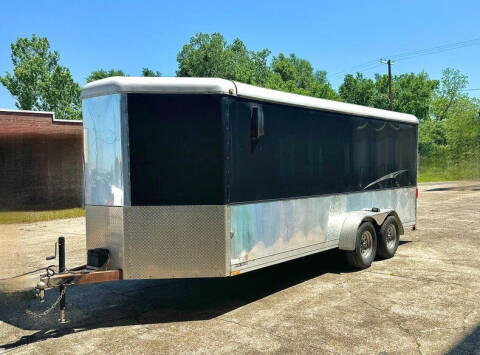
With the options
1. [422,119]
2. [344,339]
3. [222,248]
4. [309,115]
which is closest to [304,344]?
[344,339]

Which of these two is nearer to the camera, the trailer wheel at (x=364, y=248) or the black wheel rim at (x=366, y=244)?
the trailer wheel at (x=364, y=248)

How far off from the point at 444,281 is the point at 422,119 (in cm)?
6653

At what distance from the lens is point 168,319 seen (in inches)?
235

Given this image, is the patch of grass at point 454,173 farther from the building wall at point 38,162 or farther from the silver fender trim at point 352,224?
the silver fender trim at point 352,224

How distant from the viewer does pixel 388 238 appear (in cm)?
923

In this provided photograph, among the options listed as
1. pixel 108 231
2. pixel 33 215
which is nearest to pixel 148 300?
pixel 108 231

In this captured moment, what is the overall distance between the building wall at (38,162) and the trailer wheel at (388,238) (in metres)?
16.1

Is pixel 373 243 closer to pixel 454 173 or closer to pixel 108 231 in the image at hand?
pixel 108 231

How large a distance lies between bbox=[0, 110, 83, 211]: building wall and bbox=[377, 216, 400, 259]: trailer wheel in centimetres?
1614

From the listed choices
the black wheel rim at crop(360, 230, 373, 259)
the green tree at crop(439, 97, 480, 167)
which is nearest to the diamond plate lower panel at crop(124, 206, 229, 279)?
the black wheel rim at crop(360, 230, 373, 259)

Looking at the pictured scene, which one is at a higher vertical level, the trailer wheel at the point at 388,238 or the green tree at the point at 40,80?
the green tree at the point at 40,80

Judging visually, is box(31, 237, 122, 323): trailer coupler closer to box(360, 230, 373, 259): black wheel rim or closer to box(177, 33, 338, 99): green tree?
box(360, 230, 373, 259): black wheel rim

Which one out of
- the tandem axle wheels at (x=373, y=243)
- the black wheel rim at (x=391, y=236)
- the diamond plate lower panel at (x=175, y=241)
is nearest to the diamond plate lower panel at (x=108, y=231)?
the diamond plate lower panel at (x=175, y=241)

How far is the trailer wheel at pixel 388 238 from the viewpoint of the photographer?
8.89 metres
